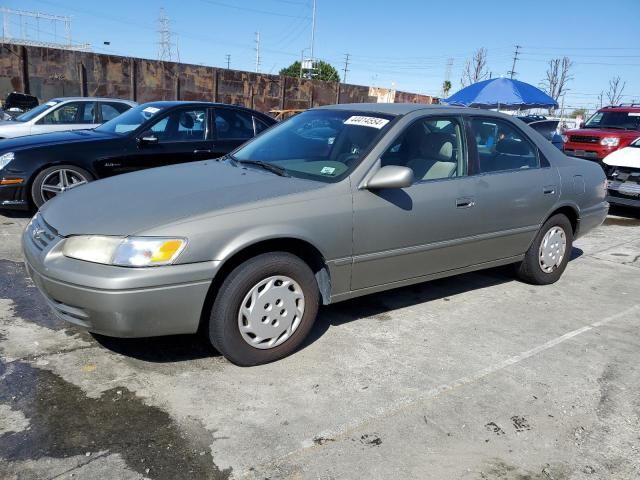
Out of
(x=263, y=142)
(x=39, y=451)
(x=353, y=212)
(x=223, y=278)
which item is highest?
(x=263, y=142)

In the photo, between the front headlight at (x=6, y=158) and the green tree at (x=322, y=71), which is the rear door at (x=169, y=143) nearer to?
the front headlight at (x=6, y=158)

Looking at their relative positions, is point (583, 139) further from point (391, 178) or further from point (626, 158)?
point (391, 178)

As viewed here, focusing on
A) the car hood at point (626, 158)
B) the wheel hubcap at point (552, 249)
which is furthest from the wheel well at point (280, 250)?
the car hood at point (626, 158)

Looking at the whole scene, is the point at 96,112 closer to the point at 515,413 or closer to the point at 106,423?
the point at 106,423

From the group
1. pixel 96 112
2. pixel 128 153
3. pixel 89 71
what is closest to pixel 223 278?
pixel 128 153

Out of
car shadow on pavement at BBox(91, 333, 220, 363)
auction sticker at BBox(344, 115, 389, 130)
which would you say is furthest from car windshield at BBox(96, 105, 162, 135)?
car shadow on pavement at BBox(91, 333, 220, 363)

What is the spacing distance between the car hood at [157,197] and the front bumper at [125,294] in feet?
0.73

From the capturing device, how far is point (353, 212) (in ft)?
11.4

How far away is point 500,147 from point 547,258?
123cm

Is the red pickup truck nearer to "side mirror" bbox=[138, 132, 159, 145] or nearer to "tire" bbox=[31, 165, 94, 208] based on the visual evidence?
"side mirror" bbox=[138, 132, 159, 145]

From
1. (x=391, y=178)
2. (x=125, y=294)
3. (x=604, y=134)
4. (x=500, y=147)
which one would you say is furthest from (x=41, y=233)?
(x=604, y=134)

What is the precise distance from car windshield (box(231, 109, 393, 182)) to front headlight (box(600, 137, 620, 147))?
10.1 meters

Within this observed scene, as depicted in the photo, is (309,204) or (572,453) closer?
(572,453)

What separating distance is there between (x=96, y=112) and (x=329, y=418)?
7928 millimetres
